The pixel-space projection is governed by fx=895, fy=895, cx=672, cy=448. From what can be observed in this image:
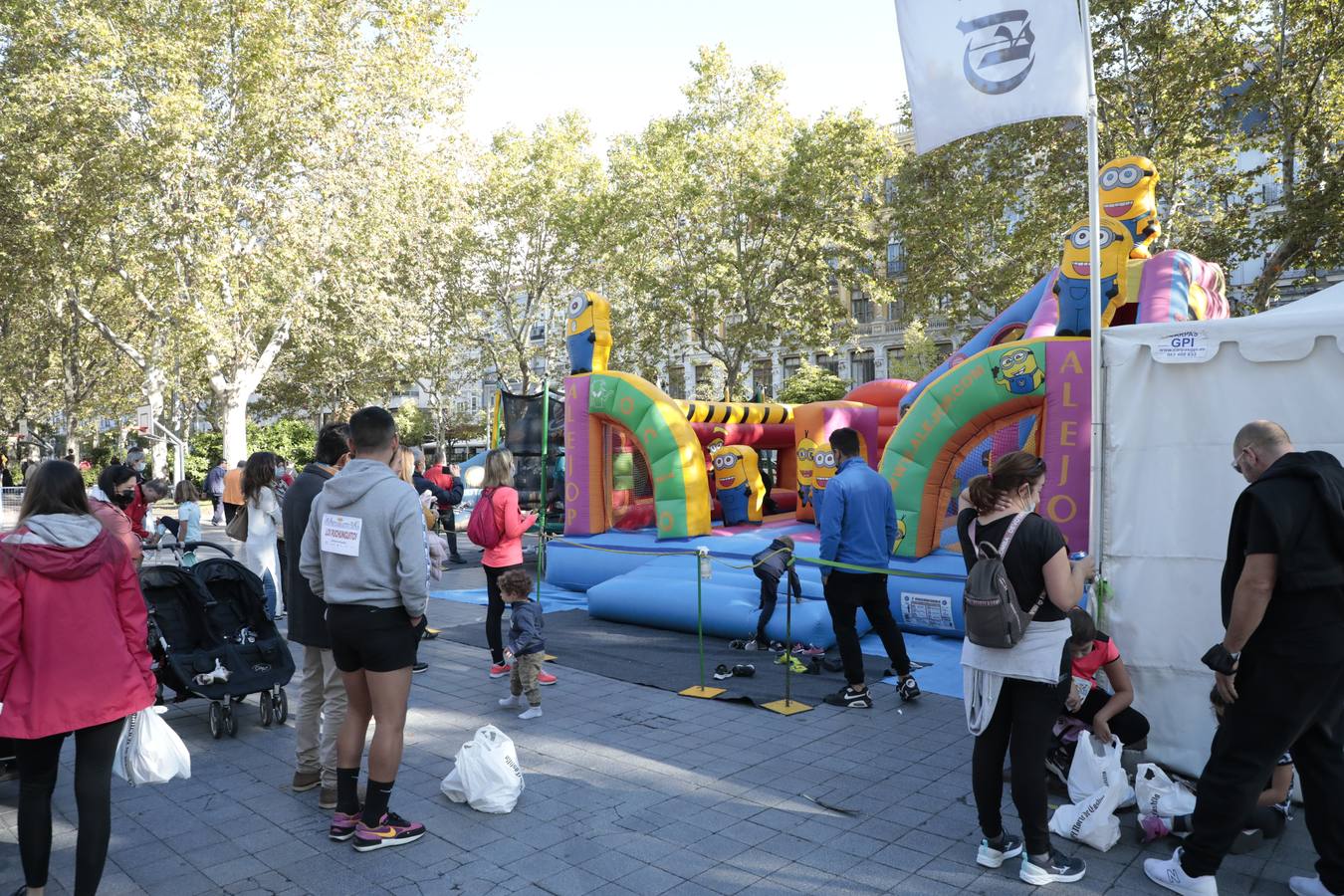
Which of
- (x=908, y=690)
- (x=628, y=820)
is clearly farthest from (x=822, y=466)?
(x=628, y=820)

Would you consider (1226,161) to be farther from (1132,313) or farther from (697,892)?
(697,892)

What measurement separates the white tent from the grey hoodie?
11.5 ft

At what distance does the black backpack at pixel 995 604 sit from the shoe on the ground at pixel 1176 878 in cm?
108

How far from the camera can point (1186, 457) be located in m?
4.48

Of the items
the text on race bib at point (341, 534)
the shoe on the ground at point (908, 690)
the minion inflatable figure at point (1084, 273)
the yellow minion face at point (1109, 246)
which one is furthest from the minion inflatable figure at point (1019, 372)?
the text on race bib at point (341, 534)

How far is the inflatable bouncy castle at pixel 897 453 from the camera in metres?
7.84

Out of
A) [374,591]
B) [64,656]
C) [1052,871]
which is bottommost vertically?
[1052,871]

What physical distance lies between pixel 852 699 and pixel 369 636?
3474mm

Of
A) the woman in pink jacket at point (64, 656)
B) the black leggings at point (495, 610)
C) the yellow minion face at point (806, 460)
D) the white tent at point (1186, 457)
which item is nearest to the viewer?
the woman in pink jacket at point (64, 656)

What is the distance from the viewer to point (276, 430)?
29297mm

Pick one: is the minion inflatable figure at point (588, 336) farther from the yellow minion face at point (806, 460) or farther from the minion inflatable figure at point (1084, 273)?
the minion inflatable figure at point (1084, 273)

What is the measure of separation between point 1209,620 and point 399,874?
387cm

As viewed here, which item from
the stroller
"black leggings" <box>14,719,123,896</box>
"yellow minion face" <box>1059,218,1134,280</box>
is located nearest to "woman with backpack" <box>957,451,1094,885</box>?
"black leggings" <box>14,719,123,896</box>

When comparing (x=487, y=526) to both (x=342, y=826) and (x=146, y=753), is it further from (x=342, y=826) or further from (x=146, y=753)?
(x=146, y=753)
